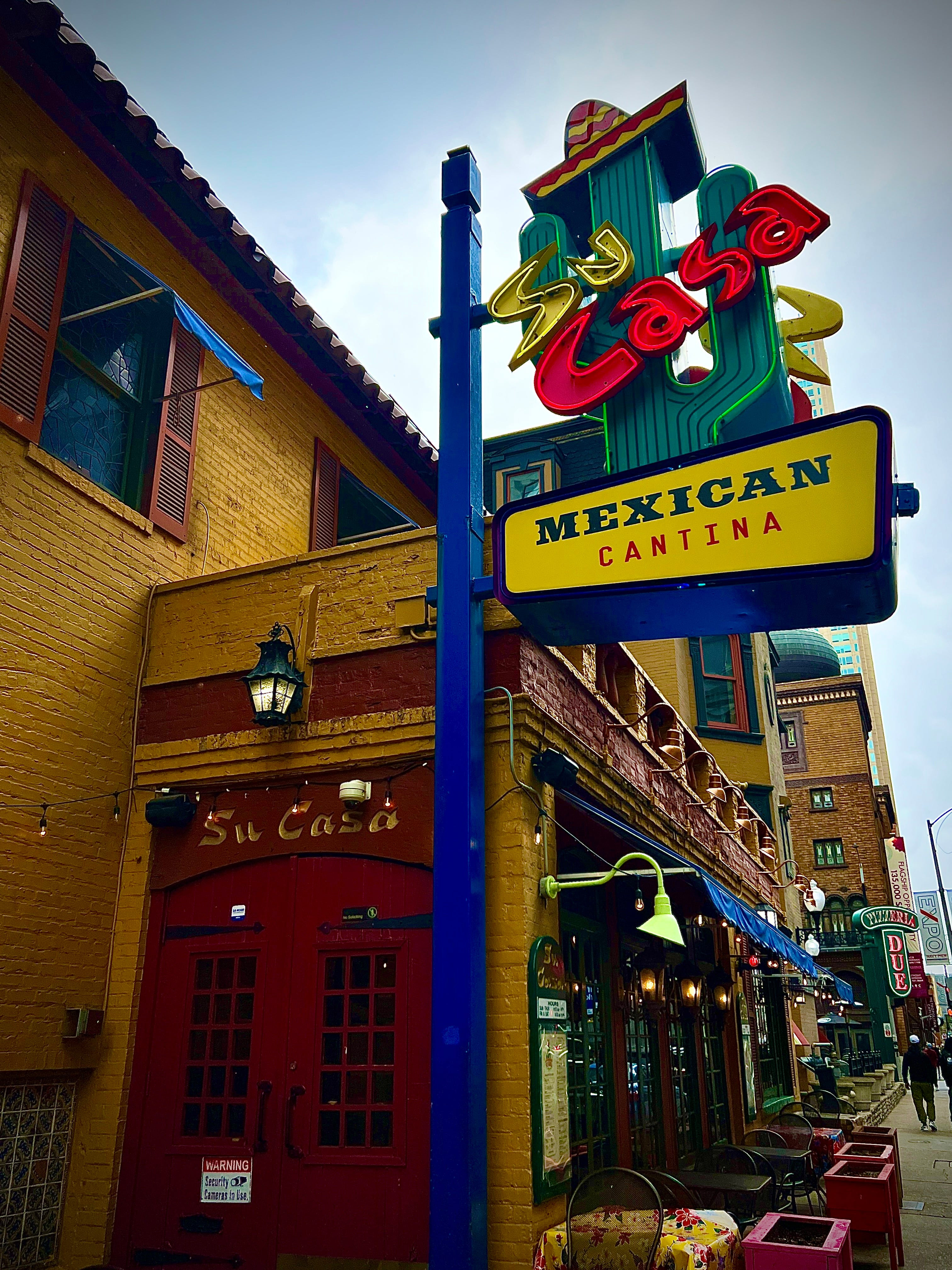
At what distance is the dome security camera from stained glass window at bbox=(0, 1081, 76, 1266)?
309 cm

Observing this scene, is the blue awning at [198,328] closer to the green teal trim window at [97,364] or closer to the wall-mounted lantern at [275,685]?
the green teal trim window at [97,364]

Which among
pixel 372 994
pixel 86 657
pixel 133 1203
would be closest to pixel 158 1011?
pixel 133 1203

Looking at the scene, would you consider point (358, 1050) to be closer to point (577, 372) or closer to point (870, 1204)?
point (870, 1204)

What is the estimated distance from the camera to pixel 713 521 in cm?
643

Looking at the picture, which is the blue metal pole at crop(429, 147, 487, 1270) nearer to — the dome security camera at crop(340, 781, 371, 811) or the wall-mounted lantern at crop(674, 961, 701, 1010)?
the dome security camera at crop(340, 781, 371, 811)

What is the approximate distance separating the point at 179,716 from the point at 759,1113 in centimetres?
1265

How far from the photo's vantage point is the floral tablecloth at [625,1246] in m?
6.09

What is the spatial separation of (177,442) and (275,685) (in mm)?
3339

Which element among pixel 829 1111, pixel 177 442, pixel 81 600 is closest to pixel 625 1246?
pixel 81 600

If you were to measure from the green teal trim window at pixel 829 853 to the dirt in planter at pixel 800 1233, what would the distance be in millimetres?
40444

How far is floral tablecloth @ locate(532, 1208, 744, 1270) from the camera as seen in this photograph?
609 cm

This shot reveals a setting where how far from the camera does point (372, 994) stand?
7.13m

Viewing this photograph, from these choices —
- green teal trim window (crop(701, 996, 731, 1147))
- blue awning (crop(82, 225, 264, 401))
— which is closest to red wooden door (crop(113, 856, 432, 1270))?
blue awning (crop(82, 225, 264, 401))

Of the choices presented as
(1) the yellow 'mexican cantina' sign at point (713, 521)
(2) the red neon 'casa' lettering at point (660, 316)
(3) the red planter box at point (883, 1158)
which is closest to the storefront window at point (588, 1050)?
(3) the red planter box at point (883, 1158)
